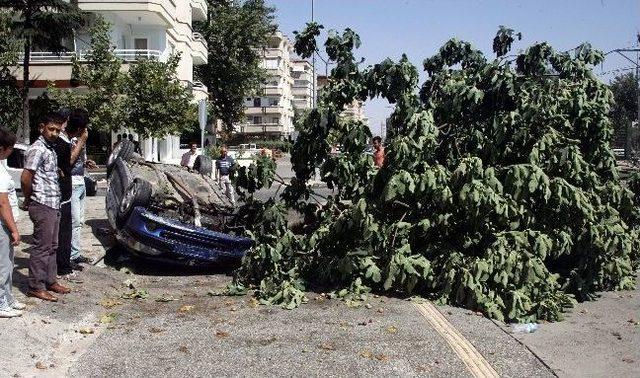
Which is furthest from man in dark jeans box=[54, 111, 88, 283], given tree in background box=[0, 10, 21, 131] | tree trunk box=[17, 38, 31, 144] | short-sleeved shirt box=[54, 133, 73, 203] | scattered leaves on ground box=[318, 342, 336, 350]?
tree trunk box=[17, 38, 31, 144]

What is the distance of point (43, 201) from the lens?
6836 mm

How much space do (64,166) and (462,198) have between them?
447cm

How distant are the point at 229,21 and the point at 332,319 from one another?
48.1m

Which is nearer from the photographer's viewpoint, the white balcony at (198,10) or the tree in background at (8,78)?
the tree in background at (8,78)

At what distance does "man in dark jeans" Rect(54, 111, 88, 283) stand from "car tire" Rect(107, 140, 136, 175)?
9.31 ft

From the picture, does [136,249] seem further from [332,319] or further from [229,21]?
[229,21]

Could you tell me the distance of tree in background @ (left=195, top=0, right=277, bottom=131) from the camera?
5262cm

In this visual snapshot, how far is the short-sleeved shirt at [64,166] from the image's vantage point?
7531mm

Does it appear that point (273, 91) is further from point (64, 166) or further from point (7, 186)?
point (7, 186)

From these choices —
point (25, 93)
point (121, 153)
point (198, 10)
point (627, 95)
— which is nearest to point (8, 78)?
point (25, 93)

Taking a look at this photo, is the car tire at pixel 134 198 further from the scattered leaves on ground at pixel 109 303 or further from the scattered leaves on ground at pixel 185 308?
the scattered leaves on ground at pixel 185 308

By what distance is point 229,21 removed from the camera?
52344 millimetres

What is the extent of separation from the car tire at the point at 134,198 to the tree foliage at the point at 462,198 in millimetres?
1367

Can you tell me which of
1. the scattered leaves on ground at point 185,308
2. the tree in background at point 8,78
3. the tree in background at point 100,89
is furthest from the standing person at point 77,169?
the tree in background at point 8,78
